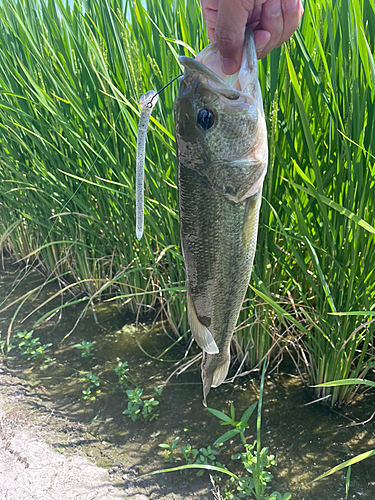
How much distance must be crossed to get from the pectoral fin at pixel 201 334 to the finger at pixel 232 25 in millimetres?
505

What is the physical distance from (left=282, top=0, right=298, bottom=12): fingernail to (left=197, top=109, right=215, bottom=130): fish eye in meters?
0.31

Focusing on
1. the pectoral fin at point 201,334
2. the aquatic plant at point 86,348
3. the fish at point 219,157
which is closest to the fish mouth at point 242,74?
the fish at point 219,157

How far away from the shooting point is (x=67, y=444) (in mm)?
1611

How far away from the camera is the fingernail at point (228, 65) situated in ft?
2.40

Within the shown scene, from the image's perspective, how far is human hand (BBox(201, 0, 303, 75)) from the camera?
0.69 meters

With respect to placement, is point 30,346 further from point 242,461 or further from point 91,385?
point 242,461

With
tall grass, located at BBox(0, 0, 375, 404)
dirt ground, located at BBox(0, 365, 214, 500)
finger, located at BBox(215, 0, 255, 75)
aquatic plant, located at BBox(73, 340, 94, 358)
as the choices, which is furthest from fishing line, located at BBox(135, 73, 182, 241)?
aquatic plant, located at BBox(73, 340, 94, 358)

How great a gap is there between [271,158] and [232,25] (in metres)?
0.67

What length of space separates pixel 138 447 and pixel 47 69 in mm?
1646

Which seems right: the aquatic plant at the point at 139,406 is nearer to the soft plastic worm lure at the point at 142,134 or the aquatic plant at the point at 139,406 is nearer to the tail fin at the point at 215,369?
the tail fin at the point at 215,369

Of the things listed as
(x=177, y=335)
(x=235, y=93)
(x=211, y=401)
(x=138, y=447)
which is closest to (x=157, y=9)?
(x=235, y=93)

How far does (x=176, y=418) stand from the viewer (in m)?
1.67

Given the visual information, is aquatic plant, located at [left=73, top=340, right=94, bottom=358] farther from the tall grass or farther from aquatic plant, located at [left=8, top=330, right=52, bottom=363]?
the tall grass

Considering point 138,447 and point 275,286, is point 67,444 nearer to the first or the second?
point 138,447
